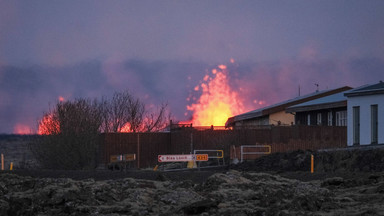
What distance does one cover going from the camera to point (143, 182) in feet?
57.7

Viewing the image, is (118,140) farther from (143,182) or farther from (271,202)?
(271,202)

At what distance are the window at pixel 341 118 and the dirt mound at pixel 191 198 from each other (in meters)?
25.1

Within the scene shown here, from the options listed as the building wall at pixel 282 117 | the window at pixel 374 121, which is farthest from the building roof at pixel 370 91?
the building wall at pixel 282 117

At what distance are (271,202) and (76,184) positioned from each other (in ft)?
18.7

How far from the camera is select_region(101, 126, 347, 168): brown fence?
130 feet

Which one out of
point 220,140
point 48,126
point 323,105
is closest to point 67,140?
point 48,126

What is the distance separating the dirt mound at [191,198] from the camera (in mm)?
12922

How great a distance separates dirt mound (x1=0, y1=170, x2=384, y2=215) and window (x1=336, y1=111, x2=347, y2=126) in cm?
2513

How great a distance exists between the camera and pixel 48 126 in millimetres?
35531

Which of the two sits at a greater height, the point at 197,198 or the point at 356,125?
the point at 356,125

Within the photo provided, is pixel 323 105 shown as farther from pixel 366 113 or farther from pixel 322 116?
pixel 366 113

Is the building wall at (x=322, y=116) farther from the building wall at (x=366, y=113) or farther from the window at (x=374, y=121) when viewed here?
the window at (x=374, y=121)

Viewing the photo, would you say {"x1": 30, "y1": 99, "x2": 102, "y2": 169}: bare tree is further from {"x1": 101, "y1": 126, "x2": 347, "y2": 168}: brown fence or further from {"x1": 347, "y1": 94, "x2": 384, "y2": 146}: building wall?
{"x1": 347, "y1": 94, "x2": 384, "y2": 146}: building wall

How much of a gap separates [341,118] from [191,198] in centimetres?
2999
